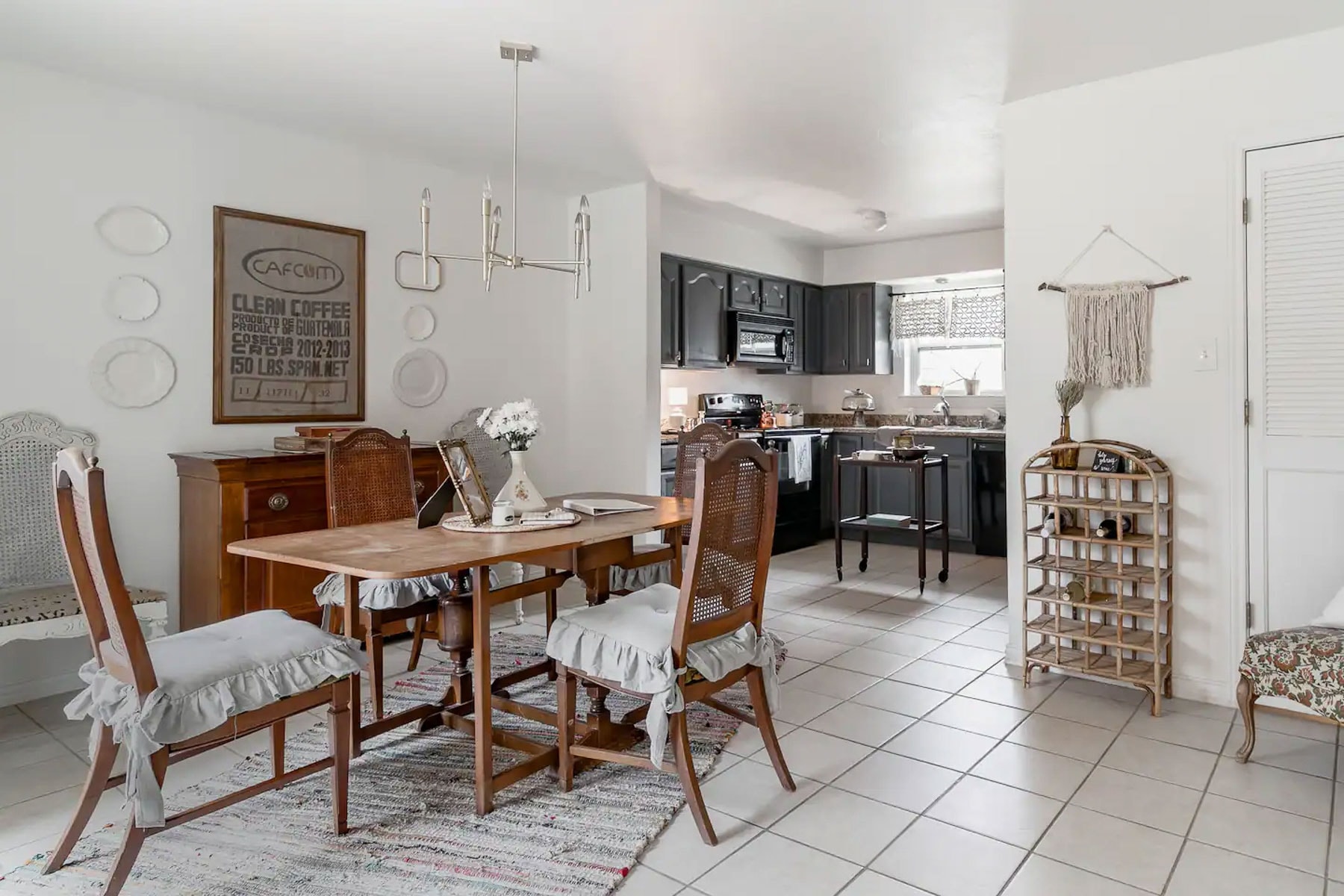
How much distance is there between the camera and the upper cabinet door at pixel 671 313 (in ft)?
18.6

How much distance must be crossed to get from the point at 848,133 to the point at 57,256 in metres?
3.44

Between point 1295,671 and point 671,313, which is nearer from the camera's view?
point 1295,671

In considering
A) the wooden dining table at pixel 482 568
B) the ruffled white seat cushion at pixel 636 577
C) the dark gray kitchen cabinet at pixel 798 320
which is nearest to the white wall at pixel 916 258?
the dark gray kitchen cabinet at pixel 798 320

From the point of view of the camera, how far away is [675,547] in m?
3.12

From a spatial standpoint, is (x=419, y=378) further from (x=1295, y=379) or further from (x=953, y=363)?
(x=953, y=363)

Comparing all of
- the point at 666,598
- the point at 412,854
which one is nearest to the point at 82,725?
the point at 412,854

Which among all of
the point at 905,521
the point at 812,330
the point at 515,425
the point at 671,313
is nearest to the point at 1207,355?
the point at 905,521

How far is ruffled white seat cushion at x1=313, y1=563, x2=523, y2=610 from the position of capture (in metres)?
2.89

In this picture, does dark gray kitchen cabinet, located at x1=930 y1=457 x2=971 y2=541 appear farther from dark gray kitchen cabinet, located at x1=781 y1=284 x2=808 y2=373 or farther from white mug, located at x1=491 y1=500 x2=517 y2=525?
white mug, located at x1=491 y1=500 x2=517 y2=525

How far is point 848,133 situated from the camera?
4.03 meters

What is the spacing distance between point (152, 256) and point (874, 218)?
4.43 m

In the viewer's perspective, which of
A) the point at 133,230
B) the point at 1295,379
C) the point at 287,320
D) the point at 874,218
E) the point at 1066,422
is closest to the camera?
the point at 1295,379

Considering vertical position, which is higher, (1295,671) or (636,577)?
(636,577)

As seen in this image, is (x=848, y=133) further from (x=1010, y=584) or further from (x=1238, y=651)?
(x=1238, y=651)
